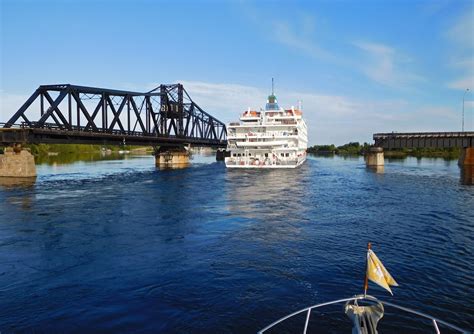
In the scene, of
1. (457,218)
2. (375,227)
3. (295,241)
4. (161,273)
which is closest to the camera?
(161,273)

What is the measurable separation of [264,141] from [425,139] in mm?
43256

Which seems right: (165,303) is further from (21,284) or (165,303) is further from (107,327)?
(21,284)

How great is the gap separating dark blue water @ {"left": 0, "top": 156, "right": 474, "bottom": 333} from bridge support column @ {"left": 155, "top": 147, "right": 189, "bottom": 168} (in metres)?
85.6

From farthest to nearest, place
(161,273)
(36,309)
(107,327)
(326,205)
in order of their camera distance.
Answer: (326,205) → (161,273) → (36,309) → (107,327)

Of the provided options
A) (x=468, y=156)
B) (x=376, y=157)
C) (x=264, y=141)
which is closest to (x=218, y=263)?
(x=264, y=141)

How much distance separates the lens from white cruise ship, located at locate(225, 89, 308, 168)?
77.4 metres

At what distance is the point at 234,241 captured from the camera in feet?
66.4

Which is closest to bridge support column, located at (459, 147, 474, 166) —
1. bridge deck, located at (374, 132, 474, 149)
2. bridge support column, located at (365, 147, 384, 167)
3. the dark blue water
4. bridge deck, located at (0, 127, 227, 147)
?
bridge deck, located at (374, 132, 474, 149)

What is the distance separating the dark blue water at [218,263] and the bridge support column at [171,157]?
85.6m

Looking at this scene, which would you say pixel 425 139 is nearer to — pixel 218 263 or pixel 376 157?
pixel 376 157

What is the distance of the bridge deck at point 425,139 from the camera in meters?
82.9

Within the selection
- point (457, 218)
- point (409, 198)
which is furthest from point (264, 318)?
point (409, 198)

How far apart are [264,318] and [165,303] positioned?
3.60 meters

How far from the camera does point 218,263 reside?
16359 mm
